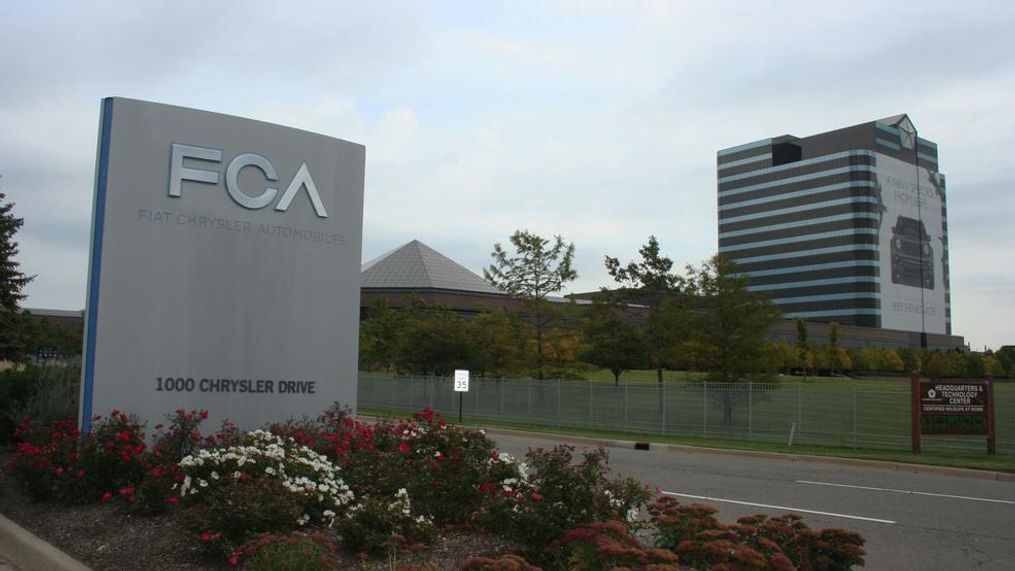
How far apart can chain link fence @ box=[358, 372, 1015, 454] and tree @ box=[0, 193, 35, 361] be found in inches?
748

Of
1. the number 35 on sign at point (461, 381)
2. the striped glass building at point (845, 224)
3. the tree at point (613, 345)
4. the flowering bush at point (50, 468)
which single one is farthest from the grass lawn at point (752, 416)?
the striped glass building at point (845, 224)

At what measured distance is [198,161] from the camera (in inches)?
380

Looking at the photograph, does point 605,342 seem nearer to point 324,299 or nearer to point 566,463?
point 324,299

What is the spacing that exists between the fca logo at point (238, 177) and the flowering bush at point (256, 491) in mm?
2988

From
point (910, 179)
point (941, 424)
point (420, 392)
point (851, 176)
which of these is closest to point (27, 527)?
point (941, 424)

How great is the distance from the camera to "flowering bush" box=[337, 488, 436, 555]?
6262 millimetres

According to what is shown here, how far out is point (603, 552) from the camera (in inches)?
204

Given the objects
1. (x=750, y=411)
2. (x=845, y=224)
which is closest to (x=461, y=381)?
(x=750, y=411)

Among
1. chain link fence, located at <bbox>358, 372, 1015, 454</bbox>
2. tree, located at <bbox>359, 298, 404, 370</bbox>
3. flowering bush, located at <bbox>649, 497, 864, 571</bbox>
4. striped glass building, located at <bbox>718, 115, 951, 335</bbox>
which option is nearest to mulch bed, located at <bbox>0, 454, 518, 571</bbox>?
flowering bush, located at <bbox>649, 497, 864, 571</bbox>

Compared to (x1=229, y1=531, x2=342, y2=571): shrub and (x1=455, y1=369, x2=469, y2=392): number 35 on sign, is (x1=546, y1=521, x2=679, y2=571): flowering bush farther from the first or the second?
(x1=455, y1=369, x2=469, y2=392): number 35 on sign

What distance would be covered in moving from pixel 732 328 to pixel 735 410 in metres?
4.13

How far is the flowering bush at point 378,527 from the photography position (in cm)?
626

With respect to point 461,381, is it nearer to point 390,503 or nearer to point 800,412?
point 800,412

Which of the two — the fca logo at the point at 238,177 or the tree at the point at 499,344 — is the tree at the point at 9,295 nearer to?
the tree at the point at 499,344
